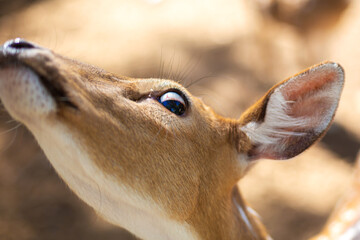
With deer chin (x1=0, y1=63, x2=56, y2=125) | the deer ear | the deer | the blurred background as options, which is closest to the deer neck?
the deer

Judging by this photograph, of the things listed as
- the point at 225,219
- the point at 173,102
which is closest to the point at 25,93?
the point at 173,102

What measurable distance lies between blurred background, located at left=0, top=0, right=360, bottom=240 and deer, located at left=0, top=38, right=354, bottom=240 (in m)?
1.97

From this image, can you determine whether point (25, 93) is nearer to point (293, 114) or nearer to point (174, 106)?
point (174, 106)

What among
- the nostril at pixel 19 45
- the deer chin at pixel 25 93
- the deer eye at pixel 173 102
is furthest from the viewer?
the deer eye at pixel 173 102

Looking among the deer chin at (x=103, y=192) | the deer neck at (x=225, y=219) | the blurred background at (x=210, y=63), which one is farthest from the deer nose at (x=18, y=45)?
the blurred background at (x=210, y=63)

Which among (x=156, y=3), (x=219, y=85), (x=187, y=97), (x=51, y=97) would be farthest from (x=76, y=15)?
(x=51, y=97)

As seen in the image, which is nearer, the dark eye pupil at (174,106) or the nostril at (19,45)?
the nostril at (19,45)

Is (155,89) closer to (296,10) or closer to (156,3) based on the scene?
(296,10)

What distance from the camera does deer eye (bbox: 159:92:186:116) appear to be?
2.01 metres

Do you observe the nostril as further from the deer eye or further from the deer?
the deer eye

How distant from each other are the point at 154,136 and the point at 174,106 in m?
0.23

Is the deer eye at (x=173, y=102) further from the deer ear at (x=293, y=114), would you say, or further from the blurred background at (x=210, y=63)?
the blurred background at (x=210, y=63)

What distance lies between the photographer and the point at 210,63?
600 cm

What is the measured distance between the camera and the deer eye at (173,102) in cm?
201
